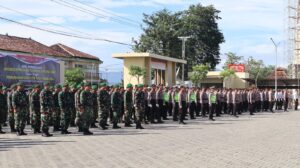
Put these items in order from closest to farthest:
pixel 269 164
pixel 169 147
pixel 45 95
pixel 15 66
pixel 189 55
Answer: pixel 269 164, pixel 169 147, pixel 45 95, pixel 15 66, pixel 189 55

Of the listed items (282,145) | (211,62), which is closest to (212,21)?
(211,62)

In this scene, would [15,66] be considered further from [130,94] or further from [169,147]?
[169,147]

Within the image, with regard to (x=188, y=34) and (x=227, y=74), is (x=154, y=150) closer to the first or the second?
(x=227, y=74)

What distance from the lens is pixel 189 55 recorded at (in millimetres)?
70875

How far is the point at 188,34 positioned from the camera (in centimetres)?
7031

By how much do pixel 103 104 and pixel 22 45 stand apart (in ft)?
117

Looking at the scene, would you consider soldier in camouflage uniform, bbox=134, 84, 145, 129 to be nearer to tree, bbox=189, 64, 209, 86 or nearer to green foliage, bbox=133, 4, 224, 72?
tree, bbox=189, 64, 209, 86

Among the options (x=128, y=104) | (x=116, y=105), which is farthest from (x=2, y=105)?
(x=128, y=104)

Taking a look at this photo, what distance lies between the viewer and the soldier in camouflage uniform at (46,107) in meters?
15.9

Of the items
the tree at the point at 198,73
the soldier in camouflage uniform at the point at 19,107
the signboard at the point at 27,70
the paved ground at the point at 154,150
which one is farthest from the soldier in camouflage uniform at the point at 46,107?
the tree at the point at 198,73

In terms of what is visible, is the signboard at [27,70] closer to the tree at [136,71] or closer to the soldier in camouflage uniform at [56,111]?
the tree at [136,71]

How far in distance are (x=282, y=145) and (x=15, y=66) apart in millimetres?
18023

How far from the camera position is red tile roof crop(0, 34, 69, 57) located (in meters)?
48.1

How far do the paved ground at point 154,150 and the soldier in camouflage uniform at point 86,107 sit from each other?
0.44 meters
